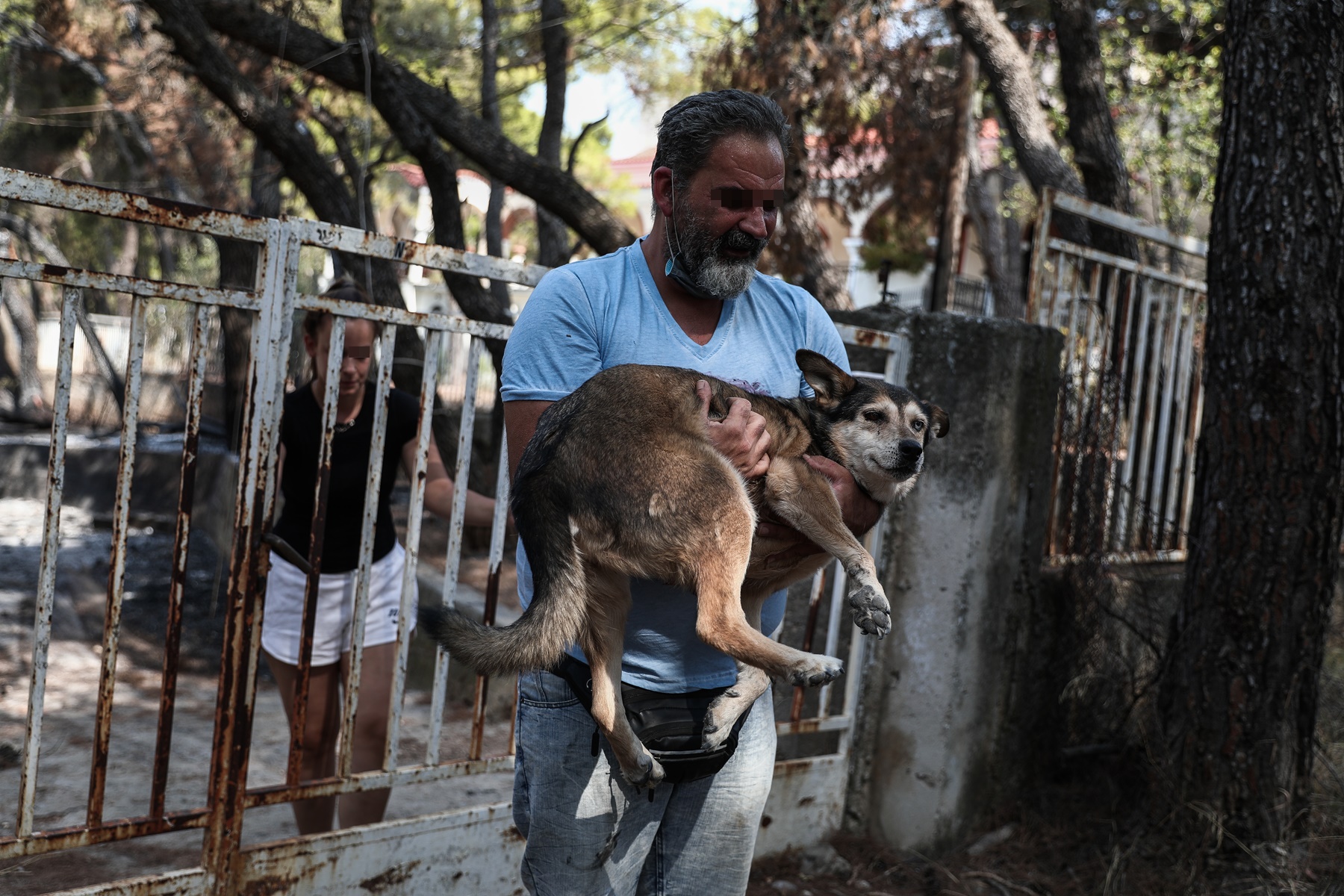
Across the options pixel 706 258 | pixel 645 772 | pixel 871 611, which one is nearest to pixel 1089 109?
pixel 706 258

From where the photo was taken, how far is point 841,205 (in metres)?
11.8

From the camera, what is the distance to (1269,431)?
425 centimetres

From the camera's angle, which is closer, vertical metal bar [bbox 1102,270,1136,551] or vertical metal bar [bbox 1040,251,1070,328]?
vertical metal bar [bbox 1040,251,1070,328]

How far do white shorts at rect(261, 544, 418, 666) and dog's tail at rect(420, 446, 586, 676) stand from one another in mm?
1809

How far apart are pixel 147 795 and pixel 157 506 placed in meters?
7.17

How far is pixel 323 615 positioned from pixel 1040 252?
363cm

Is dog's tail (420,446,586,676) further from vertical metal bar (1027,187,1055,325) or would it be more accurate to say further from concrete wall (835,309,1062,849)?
vertical metal bar (1027,187,1055,325)

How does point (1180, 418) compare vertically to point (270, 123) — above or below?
below

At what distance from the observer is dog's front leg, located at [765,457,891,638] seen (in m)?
2.39

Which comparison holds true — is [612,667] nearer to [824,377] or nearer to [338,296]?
[824,377]

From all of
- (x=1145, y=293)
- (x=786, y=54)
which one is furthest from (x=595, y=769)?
(x=786, y=54)

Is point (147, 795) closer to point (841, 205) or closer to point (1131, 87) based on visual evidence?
point (841, 205)

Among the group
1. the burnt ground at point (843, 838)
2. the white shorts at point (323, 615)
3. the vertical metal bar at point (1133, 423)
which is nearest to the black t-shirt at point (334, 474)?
the white shorts at point (323, 615)

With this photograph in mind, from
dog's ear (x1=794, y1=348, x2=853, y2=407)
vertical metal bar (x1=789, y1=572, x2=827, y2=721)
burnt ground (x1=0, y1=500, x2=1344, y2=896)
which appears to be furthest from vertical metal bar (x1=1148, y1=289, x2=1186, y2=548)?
dog's ear (x1=794, y1=348, x2=853, y2=407)
